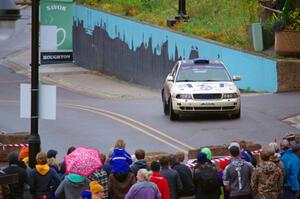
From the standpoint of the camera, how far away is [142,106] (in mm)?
29516

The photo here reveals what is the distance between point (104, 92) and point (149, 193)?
2715cm

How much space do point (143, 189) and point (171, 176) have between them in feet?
5.02

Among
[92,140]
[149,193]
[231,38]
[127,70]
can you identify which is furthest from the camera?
[127,70]

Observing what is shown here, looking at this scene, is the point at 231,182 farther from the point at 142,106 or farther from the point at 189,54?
the point at 189,54

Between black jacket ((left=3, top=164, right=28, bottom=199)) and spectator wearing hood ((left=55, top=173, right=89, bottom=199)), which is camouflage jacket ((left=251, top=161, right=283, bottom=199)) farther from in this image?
black jacket ((left=3, top=164, right=28, bottom=199))

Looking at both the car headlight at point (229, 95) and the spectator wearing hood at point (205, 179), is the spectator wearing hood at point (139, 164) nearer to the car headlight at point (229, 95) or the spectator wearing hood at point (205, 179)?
the spectator wearing hood at point (205, 179)

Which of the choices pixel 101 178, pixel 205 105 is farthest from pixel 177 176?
pixel 205 105

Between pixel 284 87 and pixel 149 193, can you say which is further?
pixel 284 87

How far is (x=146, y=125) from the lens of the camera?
25000 millimetres

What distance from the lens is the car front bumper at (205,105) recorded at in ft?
81.6

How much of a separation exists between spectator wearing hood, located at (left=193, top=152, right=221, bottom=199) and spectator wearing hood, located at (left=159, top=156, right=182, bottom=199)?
293mm

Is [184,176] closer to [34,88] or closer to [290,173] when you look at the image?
[290,173]

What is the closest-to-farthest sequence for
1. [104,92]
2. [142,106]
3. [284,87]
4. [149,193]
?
[149,193]
[142,106]
[284,87]
[104,92]

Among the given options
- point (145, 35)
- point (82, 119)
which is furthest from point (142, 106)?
point (145, 35)
